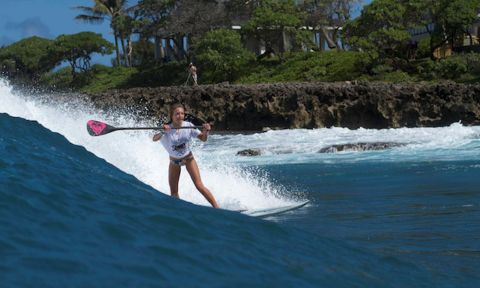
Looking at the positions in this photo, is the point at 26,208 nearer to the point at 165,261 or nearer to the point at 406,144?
the point at 165,261

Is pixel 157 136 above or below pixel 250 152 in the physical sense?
above

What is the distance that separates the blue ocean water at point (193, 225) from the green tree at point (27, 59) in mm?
53752

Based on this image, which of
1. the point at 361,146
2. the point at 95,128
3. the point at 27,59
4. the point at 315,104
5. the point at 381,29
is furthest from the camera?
the point at 27,59

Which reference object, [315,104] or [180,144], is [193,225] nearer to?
[180,144]

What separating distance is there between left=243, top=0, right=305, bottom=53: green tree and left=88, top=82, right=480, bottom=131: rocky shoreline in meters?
13.4

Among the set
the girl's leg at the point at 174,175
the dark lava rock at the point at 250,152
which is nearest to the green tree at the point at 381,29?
the dark lava rock at the point at 250,152

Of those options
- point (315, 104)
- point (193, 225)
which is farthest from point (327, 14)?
point (193, 225)

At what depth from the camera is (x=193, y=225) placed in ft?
22.1

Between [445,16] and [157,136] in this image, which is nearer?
[157,136]

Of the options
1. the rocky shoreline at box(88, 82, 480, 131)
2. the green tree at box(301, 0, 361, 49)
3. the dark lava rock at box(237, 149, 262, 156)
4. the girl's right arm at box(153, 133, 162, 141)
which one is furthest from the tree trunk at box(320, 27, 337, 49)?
the girl's right arm at box(153, 133, 162, 141)

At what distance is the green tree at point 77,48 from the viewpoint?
6425 centimetres

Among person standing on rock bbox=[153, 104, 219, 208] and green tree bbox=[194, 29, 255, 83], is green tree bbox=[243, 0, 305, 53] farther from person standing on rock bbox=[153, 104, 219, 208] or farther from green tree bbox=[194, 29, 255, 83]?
person standing on rock bbox=[153, 104, 219, 208]

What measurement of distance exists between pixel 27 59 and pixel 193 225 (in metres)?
63.5

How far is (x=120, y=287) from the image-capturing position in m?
4.84
